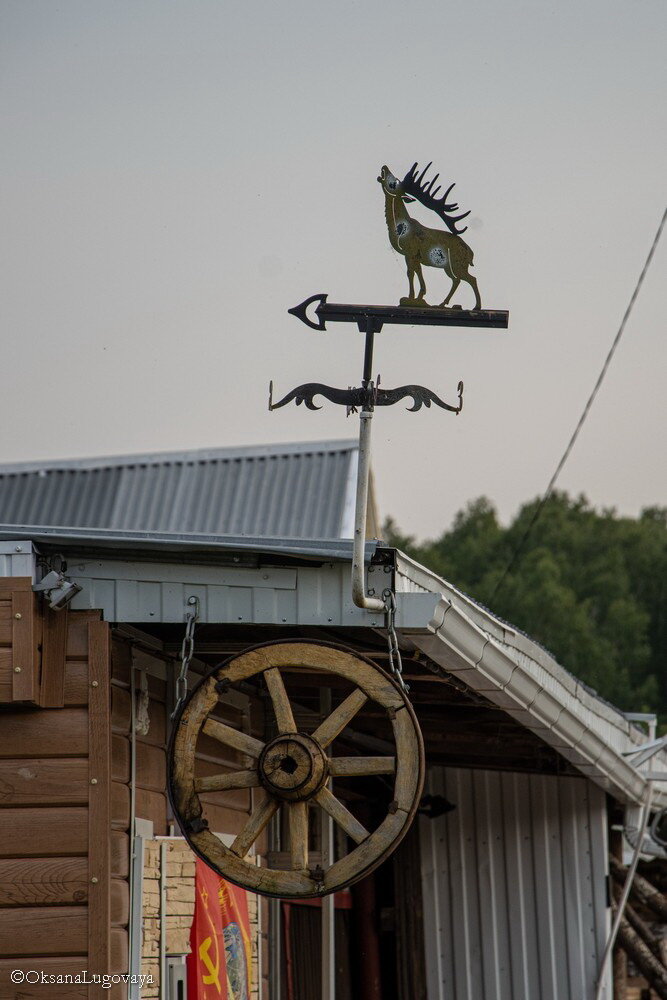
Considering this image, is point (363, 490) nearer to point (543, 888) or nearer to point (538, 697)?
point (538, 697)

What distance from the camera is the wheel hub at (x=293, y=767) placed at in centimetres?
525

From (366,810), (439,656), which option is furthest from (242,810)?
(366,810)

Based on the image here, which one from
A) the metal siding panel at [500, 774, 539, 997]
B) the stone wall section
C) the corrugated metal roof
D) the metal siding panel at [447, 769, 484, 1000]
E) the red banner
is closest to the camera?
the stone wall section

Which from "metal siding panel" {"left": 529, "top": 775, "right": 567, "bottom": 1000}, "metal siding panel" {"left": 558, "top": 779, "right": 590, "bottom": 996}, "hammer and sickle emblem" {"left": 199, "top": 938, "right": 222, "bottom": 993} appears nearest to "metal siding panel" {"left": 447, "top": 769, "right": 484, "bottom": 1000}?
"metal siding panel" {"left": 529, "top": 775, "right": 567, "bottom": 1000}

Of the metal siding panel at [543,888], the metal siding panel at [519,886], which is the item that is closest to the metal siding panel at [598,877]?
the metal siding panel at [543,888]

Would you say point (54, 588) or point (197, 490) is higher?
point (197, 490)

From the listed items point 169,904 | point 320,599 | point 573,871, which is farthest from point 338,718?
point 573,871

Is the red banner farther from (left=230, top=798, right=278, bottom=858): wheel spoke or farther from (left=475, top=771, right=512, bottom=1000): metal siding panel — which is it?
(left=475, top=771, right=512, bottom=1000): metal siding panel

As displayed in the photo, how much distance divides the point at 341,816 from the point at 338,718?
357mm

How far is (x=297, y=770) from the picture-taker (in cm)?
526

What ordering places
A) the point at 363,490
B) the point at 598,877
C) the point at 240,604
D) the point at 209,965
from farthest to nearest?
the point at 598,877 → the point at 209,965 → the point at 240,604 → the point at 363,490

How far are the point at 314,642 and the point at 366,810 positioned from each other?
6.07m

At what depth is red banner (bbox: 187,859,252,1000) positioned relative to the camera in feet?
22.4

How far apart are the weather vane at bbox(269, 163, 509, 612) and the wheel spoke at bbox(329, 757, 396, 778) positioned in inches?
23.3
